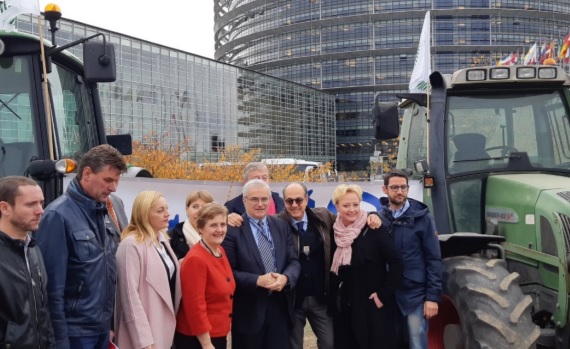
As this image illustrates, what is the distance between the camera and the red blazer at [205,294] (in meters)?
3.67

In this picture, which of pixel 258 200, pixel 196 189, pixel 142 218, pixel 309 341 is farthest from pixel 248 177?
pixel 309 341

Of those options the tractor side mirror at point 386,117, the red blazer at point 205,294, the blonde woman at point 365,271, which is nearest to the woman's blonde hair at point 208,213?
the red blazer at point 205,294

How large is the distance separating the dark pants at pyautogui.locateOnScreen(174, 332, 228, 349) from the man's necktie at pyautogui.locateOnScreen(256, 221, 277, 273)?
0.57 metres

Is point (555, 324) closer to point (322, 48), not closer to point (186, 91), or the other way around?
point (186, 91)

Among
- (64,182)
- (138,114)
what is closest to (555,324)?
(64,182)

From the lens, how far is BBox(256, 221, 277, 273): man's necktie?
4.06 meters

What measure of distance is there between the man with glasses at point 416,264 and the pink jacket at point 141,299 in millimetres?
1793

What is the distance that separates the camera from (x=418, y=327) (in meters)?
4.32

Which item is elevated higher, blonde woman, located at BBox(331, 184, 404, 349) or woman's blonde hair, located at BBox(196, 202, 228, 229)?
woman's blonde hair, located at BBox(196, 202, 228, 229)

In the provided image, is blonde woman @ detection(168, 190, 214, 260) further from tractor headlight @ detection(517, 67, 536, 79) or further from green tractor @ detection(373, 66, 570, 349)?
tractor headlight @ detection(517, 67, 536, 79)

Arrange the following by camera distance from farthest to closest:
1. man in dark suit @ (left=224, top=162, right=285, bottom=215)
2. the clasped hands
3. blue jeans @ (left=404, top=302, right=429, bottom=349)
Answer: man in dark suit @ (left=224, top=162, right=285, bottom=215)
blue jeans @ (left=404, top=302, right=429, bottom=349)
the clasped hands

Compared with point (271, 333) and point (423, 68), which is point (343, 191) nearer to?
point (271, 333)

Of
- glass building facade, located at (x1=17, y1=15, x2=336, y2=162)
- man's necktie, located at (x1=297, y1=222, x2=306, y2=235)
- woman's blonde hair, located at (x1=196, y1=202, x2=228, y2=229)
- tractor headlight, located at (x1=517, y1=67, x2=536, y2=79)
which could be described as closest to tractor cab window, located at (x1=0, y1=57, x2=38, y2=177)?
woman's blonde hair, located at (x1=196, y1=202, x2=228, y2=229)

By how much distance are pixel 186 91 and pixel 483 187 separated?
55.5 m
